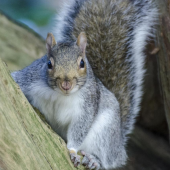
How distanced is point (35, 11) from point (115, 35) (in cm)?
54

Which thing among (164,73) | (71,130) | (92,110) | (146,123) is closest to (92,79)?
(92,110)

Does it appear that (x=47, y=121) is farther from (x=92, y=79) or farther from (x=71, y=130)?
(x=92, y=79)

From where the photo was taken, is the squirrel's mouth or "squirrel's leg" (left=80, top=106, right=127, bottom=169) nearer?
the squirrel's mouth

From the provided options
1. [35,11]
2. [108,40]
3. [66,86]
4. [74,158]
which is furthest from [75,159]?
[35,11]

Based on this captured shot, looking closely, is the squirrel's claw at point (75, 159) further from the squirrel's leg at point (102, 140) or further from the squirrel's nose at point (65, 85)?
the squirrel's nose at point (65, 85)

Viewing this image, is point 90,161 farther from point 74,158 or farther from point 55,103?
point 55,103

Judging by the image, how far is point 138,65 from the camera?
1846mm

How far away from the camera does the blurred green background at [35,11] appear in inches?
76.1

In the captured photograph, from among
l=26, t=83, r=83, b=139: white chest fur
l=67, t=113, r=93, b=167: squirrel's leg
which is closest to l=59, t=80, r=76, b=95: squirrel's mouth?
l=26, t=83, r=83, b=139: white chest fur

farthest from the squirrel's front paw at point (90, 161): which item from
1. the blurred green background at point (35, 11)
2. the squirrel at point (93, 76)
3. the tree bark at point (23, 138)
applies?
the blurred green background at point (35, 11)

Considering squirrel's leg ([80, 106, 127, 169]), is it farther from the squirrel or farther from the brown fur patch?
the brown fur patch

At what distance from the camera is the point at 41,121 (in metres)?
1.31

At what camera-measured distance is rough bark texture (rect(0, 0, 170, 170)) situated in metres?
1.04

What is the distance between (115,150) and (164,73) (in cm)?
67
